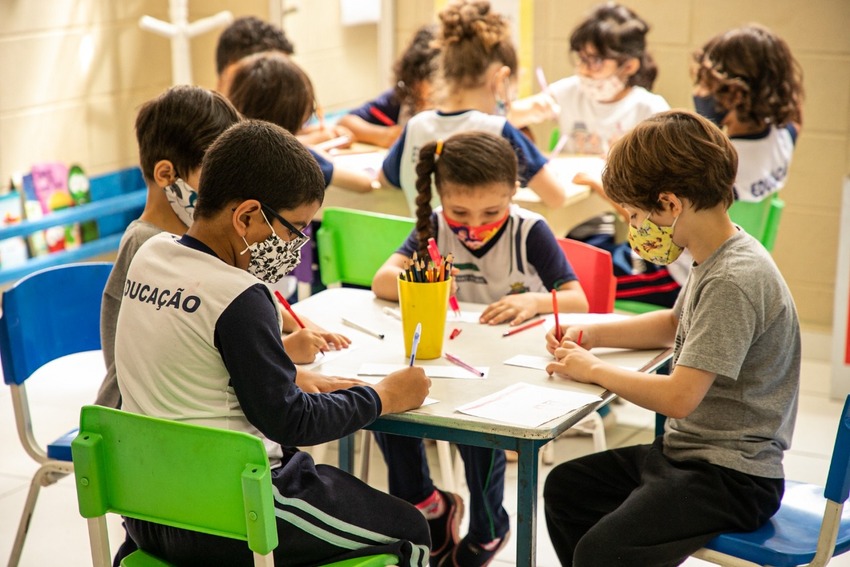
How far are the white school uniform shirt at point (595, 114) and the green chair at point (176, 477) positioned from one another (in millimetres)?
2656

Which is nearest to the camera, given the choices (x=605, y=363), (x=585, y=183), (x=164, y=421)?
(x=164, y=421)

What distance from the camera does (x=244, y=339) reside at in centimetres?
156

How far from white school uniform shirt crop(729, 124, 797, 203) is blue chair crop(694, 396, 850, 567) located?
5.91 ft

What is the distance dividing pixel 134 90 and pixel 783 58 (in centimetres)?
304

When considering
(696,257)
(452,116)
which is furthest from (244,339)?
(452,116)

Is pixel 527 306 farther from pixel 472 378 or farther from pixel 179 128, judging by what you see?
pixel 179 128

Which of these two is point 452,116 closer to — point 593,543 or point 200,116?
point 200,116

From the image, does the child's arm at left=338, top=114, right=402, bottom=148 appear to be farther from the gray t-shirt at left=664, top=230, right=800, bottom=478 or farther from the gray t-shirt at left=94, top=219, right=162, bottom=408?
the gray t-shirt at left=664, top=230, right=800, bottom=478

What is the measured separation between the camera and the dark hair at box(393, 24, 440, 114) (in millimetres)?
3959

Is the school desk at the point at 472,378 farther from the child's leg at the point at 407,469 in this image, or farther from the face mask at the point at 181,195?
the face mask at the point at 181,195

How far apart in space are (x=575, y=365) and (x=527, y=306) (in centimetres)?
38

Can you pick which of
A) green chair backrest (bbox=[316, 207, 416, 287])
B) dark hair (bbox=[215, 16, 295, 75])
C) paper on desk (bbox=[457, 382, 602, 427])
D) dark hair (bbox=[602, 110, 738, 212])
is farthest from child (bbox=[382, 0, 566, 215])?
paper on desk (bbox=[457, 382, 602, 427])

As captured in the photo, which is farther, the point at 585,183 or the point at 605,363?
the point at 585,183

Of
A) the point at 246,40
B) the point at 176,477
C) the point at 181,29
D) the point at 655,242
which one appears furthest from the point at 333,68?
the point at 176,477
